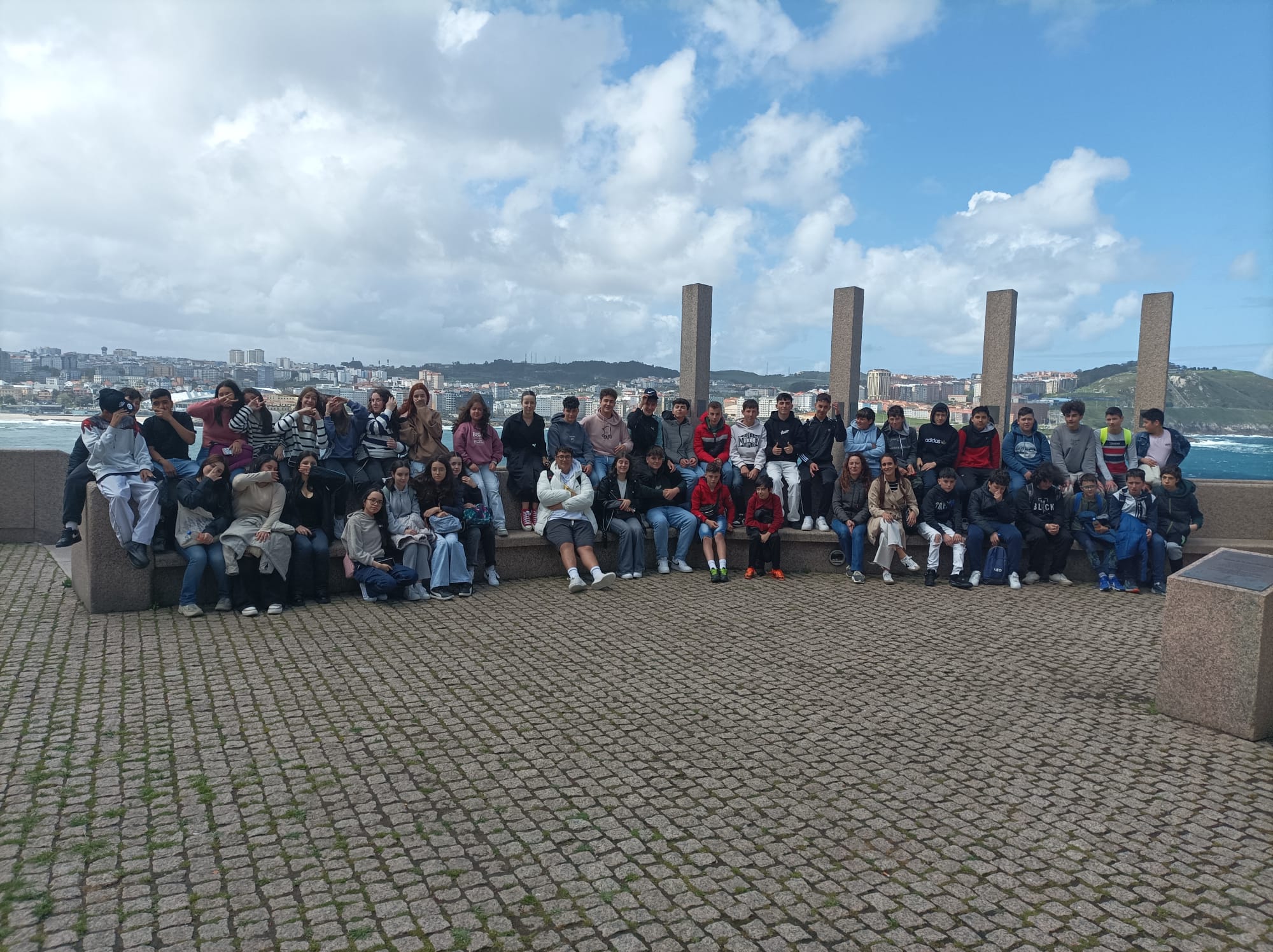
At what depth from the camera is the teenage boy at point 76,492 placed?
8383mm

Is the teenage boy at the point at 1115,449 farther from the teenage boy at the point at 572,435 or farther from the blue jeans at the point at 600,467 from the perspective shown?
the teenage boy at the point at 572,435

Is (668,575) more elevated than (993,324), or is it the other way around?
(993,324)

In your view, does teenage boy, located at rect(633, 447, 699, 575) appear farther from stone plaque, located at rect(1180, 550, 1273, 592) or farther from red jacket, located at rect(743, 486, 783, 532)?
stone plaque, located at rect(1180, 550, 1273, 592)

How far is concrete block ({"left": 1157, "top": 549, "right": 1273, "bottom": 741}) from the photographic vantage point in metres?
5.53

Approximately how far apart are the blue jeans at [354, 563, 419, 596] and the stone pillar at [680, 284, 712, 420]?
4.85 metres

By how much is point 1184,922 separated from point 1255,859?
2.77ft

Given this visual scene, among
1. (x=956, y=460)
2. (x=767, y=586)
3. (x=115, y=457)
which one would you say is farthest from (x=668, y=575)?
(x=115, y=457)

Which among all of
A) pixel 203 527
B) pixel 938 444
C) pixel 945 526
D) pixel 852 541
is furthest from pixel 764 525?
pixel 203 527

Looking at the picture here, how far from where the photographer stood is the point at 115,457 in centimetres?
822

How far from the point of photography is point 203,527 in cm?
820

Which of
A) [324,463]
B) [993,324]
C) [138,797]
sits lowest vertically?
[138,797]

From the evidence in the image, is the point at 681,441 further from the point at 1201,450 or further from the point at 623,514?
the point at 1201,450

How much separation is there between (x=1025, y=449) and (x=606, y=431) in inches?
204

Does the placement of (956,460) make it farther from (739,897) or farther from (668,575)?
(739,897)
